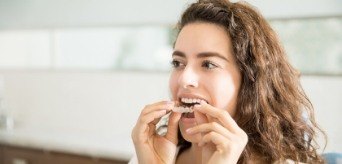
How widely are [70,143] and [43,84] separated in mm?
894

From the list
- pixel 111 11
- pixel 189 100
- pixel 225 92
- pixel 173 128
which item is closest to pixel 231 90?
pixel 225 92

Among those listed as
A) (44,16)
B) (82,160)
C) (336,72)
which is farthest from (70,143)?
(336,72)

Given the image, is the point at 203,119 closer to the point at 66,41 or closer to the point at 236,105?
the point at 236,105

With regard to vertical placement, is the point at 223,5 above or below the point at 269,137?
above

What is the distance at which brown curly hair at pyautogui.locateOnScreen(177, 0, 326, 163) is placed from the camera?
1065 mm

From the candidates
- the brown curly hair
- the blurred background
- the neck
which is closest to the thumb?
the neck

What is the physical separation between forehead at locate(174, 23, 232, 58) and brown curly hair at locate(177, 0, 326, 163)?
0.07 feet

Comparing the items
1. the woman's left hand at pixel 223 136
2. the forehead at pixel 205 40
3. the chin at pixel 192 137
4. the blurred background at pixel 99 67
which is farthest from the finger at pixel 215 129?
the blurred background at pixel 99 67

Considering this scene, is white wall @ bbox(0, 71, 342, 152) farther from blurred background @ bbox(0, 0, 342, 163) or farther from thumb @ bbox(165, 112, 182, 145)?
thumb @ bbox(165, 112, 182, 145)

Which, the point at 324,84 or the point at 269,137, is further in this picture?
the point at 324,84

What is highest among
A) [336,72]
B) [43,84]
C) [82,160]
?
[336,72]

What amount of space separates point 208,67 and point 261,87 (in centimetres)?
19

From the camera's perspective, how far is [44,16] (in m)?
3.03

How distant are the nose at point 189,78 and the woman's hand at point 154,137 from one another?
78mm
